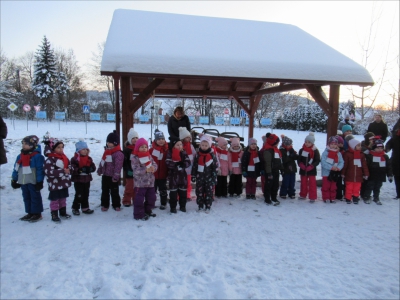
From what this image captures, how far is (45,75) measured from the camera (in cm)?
3600

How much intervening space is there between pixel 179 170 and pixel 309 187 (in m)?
3.19

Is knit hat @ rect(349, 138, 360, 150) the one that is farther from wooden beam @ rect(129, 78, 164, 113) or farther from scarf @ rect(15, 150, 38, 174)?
scarf @ rect(15, 150, 38, 174)

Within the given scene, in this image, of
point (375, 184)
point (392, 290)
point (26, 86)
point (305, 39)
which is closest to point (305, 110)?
point (305, 39)

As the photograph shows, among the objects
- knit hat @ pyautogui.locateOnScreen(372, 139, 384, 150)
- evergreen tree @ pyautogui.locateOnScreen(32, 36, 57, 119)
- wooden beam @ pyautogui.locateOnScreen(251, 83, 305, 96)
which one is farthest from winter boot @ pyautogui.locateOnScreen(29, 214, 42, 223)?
evergreen tree @ pyautogui.locateOnScreen(32, 36, 57, 119)

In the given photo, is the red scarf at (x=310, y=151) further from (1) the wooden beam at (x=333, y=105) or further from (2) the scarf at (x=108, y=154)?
(2) the scarf at (x=108, y=154)

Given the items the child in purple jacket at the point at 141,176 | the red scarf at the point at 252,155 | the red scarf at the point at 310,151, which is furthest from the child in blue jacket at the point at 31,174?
the red scarf at the point at 310,151

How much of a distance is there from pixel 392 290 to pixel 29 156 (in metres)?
5.72

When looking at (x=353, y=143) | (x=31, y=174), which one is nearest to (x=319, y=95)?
(x=353, y=143)

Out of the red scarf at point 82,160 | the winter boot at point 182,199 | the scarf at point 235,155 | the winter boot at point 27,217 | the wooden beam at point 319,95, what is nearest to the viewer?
the winter boot at point 27,217

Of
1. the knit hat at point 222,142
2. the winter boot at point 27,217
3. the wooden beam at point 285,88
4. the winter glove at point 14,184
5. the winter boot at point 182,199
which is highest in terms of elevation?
the wooden beam at point 285,88

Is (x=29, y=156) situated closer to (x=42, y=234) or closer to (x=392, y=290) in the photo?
(x=42, y=234)

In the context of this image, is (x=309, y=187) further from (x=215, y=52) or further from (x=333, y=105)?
(x=215, y=52)

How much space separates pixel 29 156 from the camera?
4.87 meters

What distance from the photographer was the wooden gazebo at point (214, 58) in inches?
234
